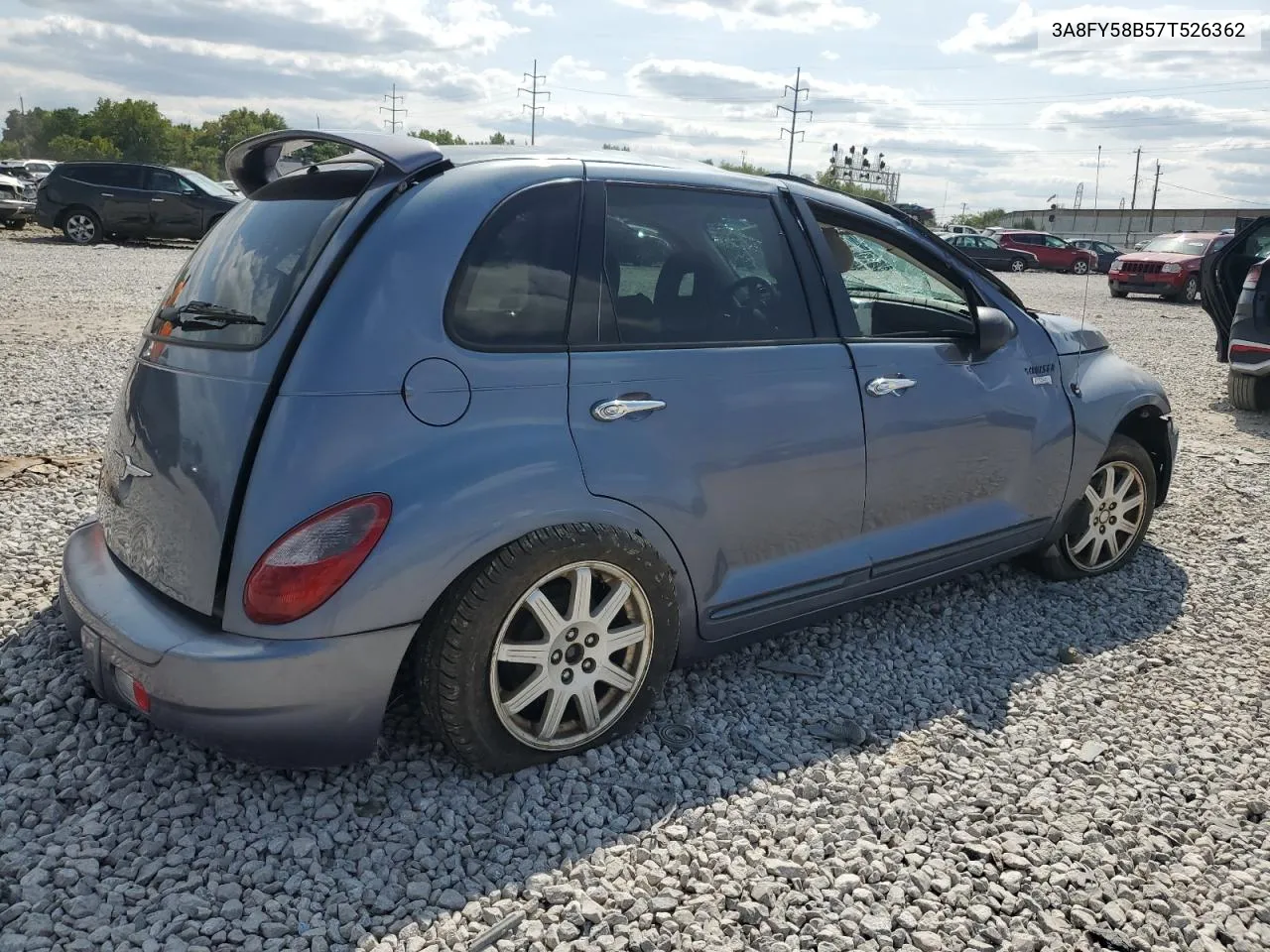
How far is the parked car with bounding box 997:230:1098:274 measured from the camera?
3637cm

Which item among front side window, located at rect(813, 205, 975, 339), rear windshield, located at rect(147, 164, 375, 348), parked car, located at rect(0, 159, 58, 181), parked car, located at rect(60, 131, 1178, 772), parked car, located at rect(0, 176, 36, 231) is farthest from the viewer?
parked car, located at rect(0, 159, 58, 181)

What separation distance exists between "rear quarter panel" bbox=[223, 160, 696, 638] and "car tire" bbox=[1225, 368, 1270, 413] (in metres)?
8.24

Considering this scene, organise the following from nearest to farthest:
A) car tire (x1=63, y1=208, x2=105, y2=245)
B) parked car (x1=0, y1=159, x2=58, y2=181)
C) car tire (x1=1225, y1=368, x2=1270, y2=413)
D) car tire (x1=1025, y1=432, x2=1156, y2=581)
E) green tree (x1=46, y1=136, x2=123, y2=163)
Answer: car tire (x1=1025, y1=432, x2=1156, y2=581) < car tire (x1=1225, y1=368, x2=1270, y2=413) < car tire (x1=63, y1=208, x2=105, y2=245) < parked car (x1=0, y1=159, x2=58, y2=181) < green tree (x1=46, y1=136, x2=123, y2=163)

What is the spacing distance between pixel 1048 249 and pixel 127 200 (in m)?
29.9

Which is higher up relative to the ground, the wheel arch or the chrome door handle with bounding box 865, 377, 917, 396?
the chrome door handle with bounding box 865, 377, 917, 396

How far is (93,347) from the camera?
9625 mm

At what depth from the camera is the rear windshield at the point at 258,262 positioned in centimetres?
275

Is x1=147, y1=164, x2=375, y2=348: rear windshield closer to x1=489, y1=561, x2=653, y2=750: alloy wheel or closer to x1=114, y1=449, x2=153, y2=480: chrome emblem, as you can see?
x1=114, y1=449, x2=153, y2=480: chrome emblem

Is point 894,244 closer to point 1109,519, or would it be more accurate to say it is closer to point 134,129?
point 1109,519

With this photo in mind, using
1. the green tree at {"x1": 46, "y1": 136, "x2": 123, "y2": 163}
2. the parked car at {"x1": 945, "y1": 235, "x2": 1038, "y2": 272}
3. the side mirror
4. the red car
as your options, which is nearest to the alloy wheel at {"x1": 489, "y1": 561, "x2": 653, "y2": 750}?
the side mirror

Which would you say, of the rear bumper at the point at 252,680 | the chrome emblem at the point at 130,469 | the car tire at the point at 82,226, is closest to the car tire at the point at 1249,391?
the rear bumper at the point at 252,680

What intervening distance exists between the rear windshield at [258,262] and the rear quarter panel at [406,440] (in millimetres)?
195

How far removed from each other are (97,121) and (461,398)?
126039 mm

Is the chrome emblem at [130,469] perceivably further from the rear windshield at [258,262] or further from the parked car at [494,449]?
the rear windshield at [258,262]
